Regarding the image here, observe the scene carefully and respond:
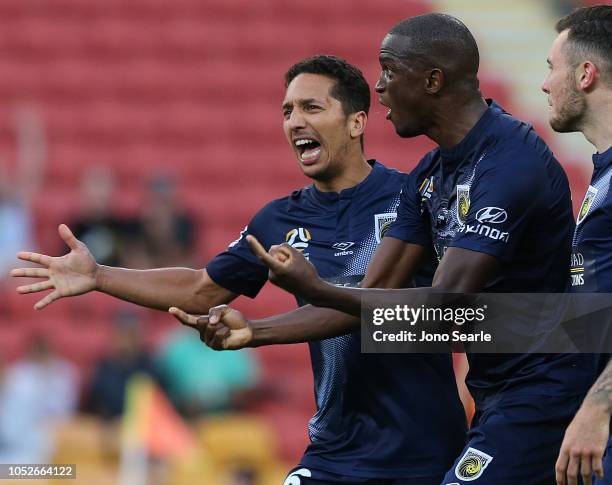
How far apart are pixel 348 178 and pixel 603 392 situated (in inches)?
65.9

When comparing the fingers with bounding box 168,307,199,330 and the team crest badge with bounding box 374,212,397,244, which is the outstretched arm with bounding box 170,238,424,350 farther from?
the team crest badge with bounding box 374,212,397,244

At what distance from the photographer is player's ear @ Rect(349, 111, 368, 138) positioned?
5.09 metres

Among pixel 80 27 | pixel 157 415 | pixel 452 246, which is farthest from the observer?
pixel 80 27

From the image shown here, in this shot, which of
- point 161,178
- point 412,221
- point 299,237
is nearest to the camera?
point 412,221

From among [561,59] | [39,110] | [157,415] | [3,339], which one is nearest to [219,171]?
[39,110]

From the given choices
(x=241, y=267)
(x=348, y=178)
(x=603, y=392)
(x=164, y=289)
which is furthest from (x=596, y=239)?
(x=164, y=289)

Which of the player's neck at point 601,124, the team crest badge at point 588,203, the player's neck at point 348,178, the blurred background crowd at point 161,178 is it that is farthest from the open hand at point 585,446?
the blurred background crowd at point 161,178

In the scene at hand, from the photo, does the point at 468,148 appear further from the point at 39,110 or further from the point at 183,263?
the point at 39,110

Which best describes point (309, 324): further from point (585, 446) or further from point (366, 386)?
point (585, 446)

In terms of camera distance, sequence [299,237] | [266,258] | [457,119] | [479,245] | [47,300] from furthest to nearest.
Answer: [299,237] < [47,300] < [457,119] < [479,245] < [266,258]

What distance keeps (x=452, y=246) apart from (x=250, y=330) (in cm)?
75

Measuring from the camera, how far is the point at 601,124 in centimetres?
415

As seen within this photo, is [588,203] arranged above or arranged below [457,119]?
below

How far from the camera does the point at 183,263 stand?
10164 mm
